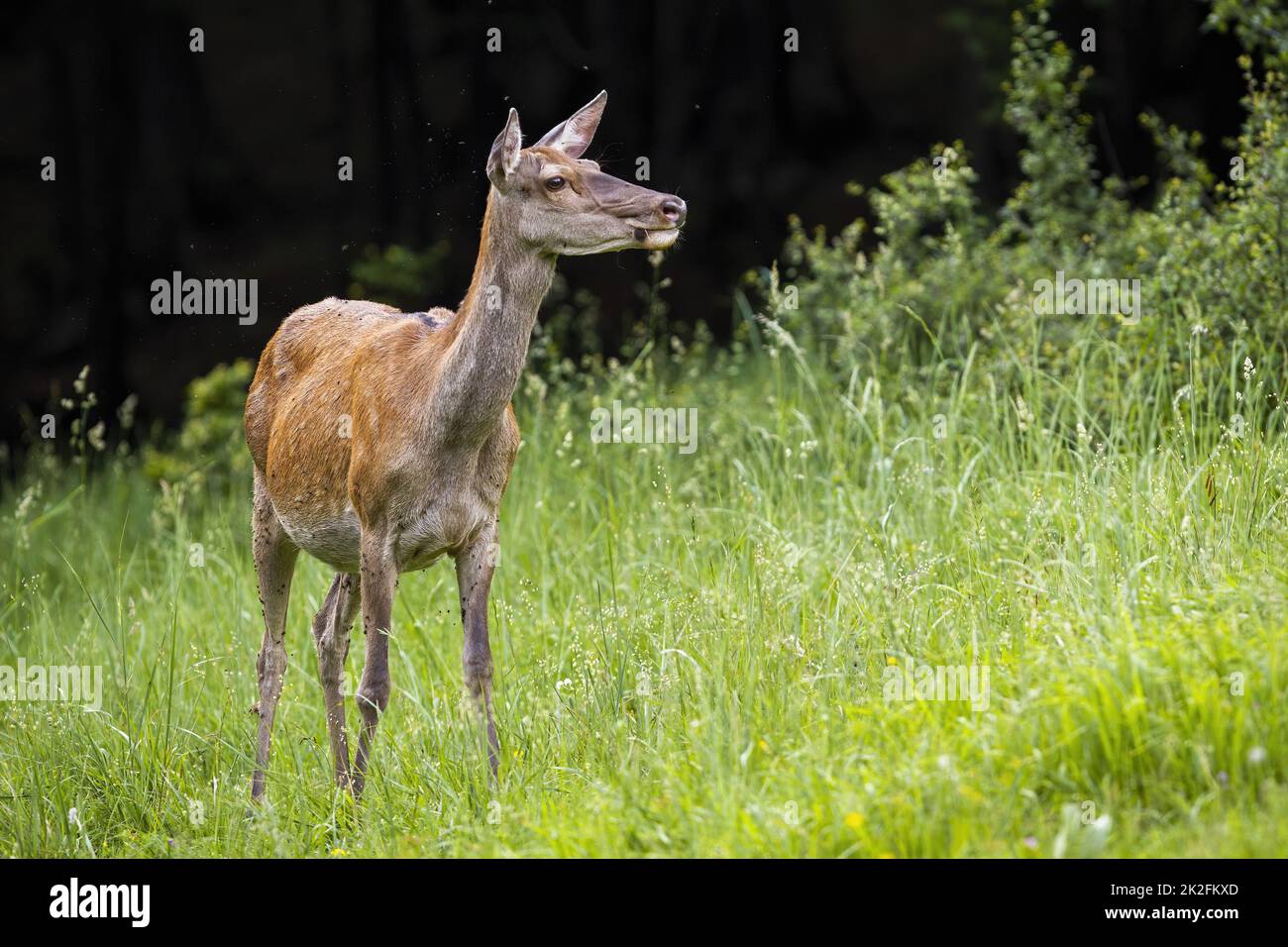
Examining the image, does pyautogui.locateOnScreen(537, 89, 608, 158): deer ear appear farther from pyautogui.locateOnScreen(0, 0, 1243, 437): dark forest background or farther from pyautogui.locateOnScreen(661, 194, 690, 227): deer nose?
pyautogui.locateOnScreen(0, 0, 1243, 437): dark forest background

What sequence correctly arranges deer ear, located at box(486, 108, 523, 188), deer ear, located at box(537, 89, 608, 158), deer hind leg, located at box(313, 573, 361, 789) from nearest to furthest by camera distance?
1. deer ear, located at box(486, 108, 523, 188)
2. deer ear, located at box(537, 89, 608, 158)
3. deer hind leg, located at box(313, 573, 361, 789)

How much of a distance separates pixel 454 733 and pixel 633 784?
2.97 feet

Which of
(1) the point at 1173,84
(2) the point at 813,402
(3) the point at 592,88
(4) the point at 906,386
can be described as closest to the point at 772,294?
(4) the point at 906,386

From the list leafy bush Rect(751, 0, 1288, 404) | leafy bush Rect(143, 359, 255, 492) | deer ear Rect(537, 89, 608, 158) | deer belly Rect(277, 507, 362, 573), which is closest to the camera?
deer ear Rect(537, 89, 608, 158)

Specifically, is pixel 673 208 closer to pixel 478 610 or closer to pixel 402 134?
pixel 478 610

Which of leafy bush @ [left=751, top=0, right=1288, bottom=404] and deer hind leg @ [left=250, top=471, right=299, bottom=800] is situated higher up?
leafy bush @ [left=751, top=0, right=1288, bottom=404]

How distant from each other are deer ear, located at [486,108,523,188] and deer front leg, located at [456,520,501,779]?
1130mm

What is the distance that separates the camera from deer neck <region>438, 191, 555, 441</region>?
4.71 m

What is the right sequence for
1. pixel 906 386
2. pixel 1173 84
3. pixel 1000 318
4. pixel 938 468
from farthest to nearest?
pixel 1173 84 < pixel 1000 318 < pixel 906 386 < pixel 938 468

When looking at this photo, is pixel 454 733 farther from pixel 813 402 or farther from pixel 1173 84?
pixel 1173 84

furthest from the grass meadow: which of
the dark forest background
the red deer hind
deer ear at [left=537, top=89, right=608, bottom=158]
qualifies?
the dark forest background

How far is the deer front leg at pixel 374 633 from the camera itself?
484 centimetres

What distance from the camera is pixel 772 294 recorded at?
20.5 feet
